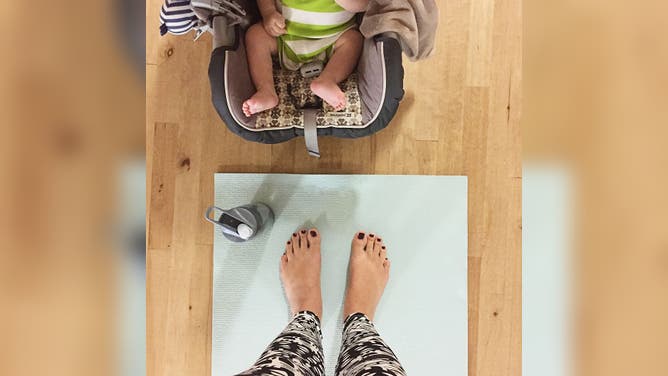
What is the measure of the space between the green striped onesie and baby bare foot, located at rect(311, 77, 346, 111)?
0.38 ft

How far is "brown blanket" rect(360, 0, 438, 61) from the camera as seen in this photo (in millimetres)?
1036

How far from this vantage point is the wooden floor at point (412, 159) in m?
1.28

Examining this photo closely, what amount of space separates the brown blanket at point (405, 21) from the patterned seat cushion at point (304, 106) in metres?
0.14

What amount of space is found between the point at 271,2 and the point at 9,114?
2.86ft

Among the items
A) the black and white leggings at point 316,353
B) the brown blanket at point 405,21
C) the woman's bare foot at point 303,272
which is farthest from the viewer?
the woman's bare foot at point 303,272

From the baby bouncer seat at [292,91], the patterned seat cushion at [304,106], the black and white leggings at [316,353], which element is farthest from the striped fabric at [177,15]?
the black and white leggings at [316,353]

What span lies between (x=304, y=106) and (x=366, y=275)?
0.46 metres

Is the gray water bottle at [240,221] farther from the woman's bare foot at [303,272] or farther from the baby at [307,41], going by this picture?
the baby at [307,41]

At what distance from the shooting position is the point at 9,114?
350 mm

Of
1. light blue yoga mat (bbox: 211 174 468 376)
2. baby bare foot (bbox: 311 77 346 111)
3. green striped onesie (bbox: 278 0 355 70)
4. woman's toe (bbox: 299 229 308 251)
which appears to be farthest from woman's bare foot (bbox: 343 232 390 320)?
green striped onesie (bbox: 278 0 355 70)

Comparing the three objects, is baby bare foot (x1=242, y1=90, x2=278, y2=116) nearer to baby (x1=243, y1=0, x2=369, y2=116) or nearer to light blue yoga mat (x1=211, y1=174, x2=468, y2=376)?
baby (x1=243, y1=0, x2=369, y2=116)

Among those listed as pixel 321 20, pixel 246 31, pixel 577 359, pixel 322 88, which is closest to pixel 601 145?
pixel 577 359

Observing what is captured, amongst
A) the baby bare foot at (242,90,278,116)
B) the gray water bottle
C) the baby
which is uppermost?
the baby

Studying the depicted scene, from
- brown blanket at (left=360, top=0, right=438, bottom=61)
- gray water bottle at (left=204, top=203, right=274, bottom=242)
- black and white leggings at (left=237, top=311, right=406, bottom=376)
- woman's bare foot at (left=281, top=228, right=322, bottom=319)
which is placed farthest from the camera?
woman's bare foot at (left=281, top=228, right=322, bottom=319)
